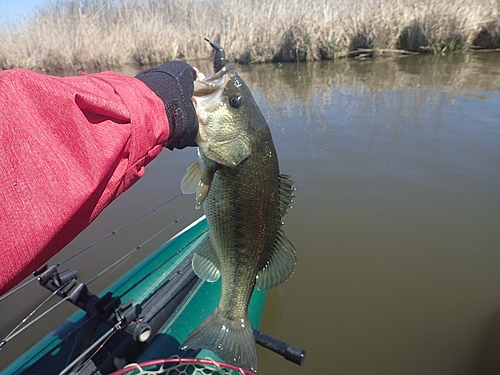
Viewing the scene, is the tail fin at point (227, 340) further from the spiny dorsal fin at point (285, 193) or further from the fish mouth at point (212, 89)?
the fish mouth at point (212, 89)

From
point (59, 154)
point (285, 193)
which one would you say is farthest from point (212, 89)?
point (59, 154)

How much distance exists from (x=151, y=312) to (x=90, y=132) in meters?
1.38

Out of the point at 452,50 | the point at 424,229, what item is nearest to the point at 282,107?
the point at 424,229

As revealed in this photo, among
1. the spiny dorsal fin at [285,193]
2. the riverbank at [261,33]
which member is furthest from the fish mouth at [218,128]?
the riverbank at [261,33]

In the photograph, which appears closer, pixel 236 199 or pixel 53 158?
pixel 53 158

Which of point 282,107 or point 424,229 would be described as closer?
point 424,229

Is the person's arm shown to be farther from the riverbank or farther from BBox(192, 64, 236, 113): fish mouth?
the riverbank

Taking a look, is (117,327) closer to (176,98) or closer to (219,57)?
(176,98)

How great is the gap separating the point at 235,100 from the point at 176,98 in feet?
0.91

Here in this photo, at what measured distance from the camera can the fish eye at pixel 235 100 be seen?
1.58 m

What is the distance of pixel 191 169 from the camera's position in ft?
5.50

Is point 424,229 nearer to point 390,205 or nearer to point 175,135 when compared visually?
point 390,205

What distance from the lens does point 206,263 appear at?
6.03 feet

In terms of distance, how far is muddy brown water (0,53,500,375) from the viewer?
2764mm
